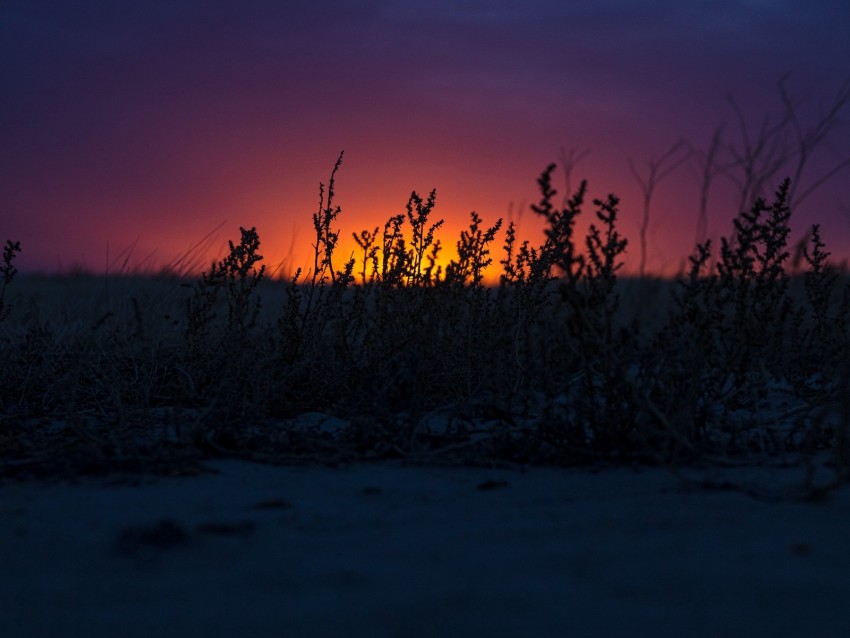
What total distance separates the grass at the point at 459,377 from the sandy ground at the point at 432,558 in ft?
1.12

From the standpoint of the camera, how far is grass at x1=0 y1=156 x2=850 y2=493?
3148mm

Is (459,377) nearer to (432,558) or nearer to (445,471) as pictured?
(445,471)

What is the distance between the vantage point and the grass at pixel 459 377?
10.3 ft

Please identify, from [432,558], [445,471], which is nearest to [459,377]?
[445,471]

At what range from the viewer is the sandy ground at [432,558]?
1.69 m

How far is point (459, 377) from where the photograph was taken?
4707 mm

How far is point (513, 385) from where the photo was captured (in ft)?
15.6

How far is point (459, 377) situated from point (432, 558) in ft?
8.89

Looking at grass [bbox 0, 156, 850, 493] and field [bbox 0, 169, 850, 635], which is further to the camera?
grass [bbox 0, 156, 850, 493]

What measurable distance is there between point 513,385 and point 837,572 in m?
2.96

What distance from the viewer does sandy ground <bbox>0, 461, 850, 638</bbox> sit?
169 cm

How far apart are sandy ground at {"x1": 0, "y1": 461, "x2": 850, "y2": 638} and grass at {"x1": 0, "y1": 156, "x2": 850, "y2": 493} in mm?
342

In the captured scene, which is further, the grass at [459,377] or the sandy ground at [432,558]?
the grass at [459,377]

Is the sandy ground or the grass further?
the grass
